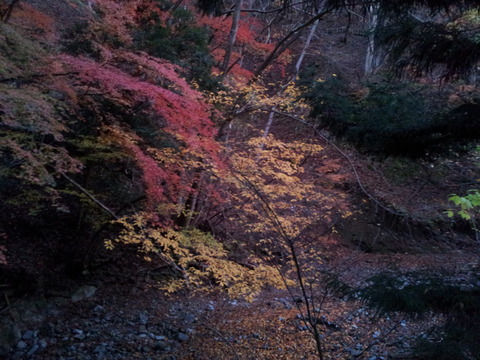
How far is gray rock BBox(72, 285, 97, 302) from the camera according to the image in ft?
21.0

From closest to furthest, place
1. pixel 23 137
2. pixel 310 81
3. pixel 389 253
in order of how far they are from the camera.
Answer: pixel 23 137 < pixel 310 81 < pixel 389 253

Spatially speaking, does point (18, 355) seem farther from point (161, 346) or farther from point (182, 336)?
Result: point (182, 336)

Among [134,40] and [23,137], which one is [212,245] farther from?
[134,40]

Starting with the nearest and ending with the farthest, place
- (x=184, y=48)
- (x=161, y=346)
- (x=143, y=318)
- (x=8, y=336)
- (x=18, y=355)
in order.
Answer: (x=18, y=355)
(x=8, y=336)
(x=161, y=346)
(x=143, y=318)
(x=184, y=48)

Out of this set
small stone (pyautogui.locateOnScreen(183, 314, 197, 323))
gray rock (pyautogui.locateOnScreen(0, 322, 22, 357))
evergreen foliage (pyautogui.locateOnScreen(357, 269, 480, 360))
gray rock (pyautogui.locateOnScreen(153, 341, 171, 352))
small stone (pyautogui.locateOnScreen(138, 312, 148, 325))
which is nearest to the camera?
evergreen foliage (pyautogui.locateOnScreen(357, 269, 480, 360))

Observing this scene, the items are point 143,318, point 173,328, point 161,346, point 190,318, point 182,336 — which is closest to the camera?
point 161,346

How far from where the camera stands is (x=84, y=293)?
21.5ft

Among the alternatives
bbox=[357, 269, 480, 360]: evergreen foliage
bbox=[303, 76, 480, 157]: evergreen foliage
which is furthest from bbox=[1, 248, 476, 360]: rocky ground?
bbox=[303, 76, 480, 157]: evergreen foliage

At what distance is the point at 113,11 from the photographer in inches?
286

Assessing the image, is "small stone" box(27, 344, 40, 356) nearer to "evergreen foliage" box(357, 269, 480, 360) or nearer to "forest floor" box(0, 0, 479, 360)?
"forest floor" box(0, 0, 479, 360)

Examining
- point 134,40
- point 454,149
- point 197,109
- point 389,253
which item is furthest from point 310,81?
point 389,253

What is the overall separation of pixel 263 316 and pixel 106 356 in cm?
308

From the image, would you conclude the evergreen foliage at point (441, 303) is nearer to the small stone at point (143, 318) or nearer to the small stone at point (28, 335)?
the small stone at point (143, 318)

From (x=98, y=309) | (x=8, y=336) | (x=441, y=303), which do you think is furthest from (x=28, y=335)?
(x=441, y=303)
